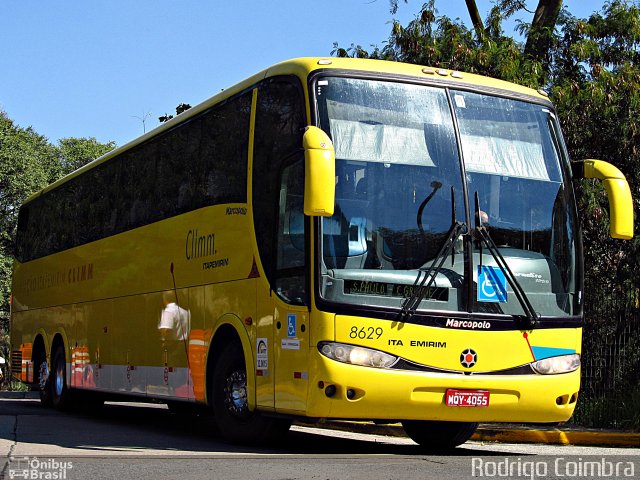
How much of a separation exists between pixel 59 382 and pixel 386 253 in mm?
11411

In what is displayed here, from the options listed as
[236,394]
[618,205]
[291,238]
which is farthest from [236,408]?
[618,205]

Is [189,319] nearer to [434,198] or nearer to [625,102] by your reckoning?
[434,198]

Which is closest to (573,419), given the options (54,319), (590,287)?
(590,287)

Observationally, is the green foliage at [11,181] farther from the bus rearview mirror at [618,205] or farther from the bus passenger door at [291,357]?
the bus rearview mirror at [618,205]

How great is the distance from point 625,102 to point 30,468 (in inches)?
499

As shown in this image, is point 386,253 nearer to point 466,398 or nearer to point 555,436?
point 466,398

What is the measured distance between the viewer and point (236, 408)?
1181cm

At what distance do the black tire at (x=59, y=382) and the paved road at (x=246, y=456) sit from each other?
364cm

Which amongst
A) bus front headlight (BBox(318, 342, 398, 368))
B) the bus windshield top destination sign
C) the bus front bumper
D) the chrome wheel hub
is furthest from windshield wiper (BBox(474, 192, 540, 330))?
the chrome wheel hub

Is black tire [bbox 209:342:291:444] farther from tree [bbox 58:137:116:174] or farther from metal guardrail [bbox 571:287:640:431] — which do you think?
tree [bbox 58:137:116:174]

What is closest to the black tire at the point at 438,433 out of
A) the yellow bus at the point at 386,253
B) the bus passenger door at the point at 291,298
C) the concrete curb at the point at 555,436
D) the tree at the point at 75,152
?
the yellow bus at the point at 386,253

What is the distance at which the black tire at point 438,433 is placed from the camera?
1262 cm

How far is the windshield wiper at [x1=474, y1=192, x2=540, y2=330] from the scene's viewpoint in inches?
424

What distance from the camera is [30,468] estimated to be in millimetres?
9023
